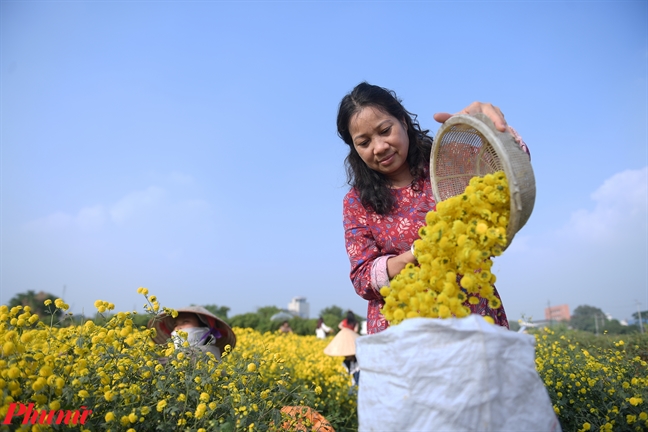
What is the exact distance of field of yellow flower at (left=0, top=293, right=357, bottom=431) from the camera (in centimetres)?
132

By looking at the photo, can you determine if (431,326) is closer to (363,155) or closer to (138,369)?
(363,155)

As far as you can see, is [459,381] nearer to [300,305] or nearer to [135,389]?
[135,389]

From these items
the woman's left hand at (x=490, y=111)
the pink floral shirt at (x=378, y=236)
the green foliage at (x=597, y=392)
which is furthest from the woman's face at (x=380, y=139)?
the green foliage at (x=597, y=392)

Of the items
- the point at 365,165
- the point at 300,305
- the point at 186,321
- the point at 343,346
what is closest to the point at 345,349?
the point at 343,346

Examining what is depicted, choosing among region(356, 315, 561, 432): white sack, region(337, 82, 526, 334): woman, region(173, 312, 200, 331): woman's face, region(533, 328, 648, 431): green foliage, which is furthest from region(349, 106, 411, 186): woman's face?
region(173, 312, 200, 331): woman's face

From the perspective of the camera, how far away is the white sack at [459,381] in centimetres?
100

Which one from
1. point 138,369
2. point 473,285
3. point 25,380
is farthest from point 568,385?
point 25,380

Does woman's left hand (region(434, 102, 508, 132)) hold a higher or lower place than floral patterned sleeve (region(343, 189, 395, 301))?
higher

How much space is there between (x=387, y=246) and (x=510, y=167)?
2.34ft

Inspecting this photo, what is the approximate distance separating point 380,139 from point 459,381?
1091 millimetres

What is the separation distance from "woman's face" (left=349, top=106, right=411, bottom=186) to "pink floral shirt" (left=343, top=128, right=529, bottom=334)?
0.54 ft

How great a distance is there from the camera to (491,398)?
1.00 m

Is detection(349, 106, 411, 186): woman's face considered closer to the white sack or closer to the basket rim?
the basket rim

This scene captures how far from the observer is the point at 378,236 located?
6.24 feet
